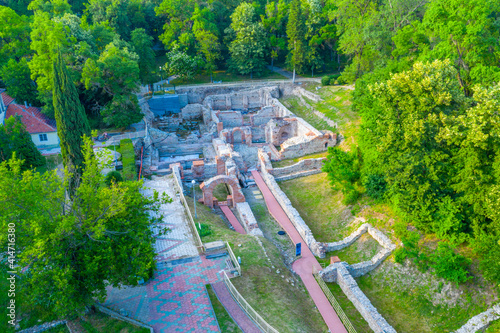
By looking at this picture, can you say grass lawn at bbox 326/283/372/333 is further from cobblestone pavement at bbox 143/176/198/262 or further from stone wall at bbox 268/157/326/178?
stone wall at bbox 268/157/326/178

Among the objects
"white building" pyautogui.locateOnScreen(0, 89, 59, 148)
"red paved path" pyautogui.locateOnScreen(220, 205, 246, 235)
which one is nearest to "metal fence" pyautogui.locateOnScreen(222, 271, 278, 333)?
"red paved path" pyautogui.locateOnScreen(220, 205, 246, 235)

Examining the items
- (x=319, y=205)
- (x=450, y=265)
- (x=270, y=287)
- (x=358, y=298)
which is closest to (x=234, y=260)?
(x=270, y=287)

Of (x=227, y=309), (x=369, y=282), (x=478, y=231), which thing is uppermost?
(x=478, y=231)

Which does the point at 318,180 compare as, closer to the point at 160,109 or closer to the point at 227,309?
the point at 227,309

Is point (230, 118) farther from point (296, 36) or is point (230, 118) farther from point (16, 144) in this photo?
point (16, 144)

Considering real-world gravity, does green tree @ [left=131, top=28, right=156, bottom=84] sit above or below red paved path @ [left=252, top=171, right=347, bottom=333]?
above

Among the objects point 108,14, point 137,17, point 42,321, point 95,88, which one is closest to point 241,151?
point 95,88

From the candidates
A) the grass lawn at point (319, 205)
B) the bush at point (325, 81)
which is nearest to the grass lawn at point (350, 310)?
the grass lawn at point (319, 205)
